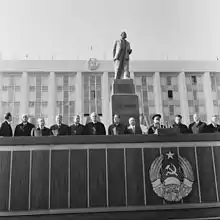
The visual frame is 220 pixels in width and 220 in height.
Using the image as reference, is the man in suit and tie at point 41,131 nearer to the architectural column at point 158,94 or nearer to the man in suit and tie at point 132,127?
the man in suit and tie at point 132,127

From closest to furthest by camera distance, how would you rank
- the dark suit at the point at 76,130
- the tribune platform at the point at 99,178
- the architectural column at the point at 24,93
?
the tribune platform at the point at 99,178 < the dark suit at the point at 76,130 < the architectural column at the point at 24,93

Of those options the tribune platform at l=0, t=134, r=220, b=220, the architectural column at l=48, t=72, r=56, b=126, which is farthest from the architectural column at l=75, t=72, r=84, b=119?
the tribune platform at l=0, t=134, r=220, b=220

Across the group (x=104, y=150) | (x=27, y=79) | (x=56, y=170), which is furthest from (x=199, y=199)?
(x=27, y=79)

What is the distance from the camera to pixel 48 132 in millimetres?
10523

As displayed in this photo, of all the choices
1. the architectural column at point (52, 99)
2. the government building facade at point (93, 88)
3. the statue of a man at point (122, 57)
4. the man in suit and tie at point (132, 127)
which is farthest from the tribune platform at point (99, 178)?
the architectural column at point (52, 99)

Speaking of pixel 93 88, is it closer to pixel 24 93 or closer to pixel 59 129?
pixel 24 93

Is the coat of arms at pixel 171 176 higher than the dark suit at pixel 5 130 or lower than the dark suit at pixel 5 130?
lower

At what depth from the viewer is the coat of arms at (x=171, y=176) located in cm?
891

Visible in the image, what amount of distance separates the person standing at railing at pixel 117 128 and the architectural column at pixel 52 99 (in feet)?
114

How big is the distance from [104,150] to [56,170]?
1.48m

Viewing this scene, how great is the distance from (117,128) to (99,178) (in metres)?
2.18

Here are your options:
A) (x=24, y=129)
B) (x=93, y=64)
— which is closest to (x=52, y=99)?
(x=93, y=64)

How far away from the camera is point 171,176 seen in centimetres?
902

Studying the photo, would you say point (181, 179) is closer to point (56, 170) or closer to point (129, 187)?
point (129, 187)
